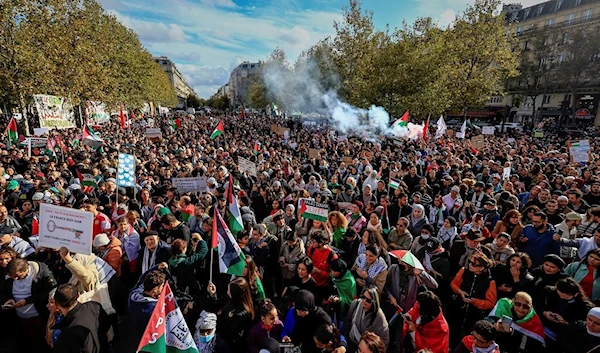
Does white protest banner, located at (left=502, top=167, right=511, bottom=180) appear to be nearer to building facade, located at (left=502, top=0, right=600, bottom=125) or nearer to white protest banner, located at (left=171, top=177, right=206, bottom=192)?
white protest banner, located at (left=171, top=177, right=206, bottom=192)

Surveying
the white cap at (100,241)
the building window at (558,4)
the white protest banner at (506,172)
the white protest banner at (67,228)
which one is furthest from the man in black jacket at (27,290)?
the building window at (558,4)

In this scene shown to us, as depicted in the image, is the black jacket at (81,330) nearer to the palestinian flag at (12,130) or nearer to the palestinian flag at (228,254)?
the palestinian flag at (228,254)

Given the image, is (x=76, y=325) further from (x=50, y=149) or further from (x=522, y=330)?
(x=50, y=149)

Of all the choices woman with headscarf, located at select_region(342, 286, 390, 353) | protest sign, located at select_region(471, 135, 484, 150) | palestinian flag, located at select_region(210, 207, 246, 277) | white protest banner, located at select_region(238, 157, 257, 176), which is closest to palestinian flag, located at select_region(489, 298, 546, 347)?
woman with headscarf, located at select_region(342, 286, 390, 353)

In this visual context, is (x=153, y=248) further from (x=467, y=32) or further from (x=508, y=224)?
(x=467, y=32)

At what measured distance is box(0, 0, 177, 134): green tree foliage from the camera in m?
17.3

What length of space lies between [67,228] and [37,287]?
2.50 ft

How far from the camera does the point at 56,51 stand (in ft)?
62.0

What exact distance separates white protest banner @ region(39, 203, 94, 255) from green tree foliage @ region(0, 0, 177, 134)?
17.5 meters

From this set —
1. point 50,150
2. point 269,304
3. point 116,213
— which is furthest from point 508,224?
point 50,150

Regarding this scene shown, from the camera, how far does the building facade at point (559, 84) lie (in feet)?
132

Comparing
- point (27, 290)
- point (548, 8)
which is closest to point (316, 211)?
point (27, 290)

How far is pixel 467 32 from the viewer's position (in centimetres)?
2572

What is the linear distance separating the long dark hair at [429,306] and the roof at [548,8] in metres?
56.9
